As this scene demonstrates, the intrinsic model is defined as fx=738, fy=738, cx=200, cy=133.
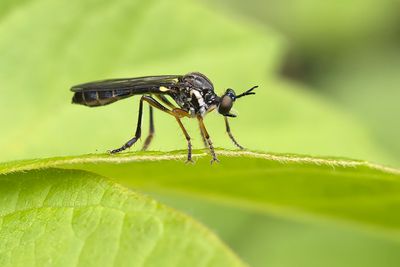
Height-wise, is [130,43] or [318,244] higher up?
[130,43]

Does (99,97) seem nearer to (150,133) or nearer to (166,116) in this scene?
(150,133)

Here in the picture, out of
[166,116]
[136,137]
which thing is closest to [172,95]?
[166,116]

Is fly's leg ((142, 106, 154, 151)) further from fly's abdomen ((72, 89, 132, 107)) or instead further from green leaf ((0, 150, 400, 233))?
green leaf ((0, 150, 400, 233))

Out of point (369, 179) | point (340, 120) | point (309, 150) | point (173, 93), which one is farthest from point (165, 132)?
point (369, 179)

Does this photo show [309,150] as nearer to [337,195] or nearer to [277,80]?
[277,80]

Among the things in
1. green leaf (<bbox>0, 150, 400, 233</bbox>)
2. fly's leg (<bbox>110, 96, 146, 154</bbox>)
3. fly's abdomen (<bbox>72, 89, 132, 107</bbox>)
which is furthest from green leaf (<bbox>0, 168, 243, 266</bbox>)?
fly's abdomen (<bbox>72, 89, 132, 107</bbox>)
